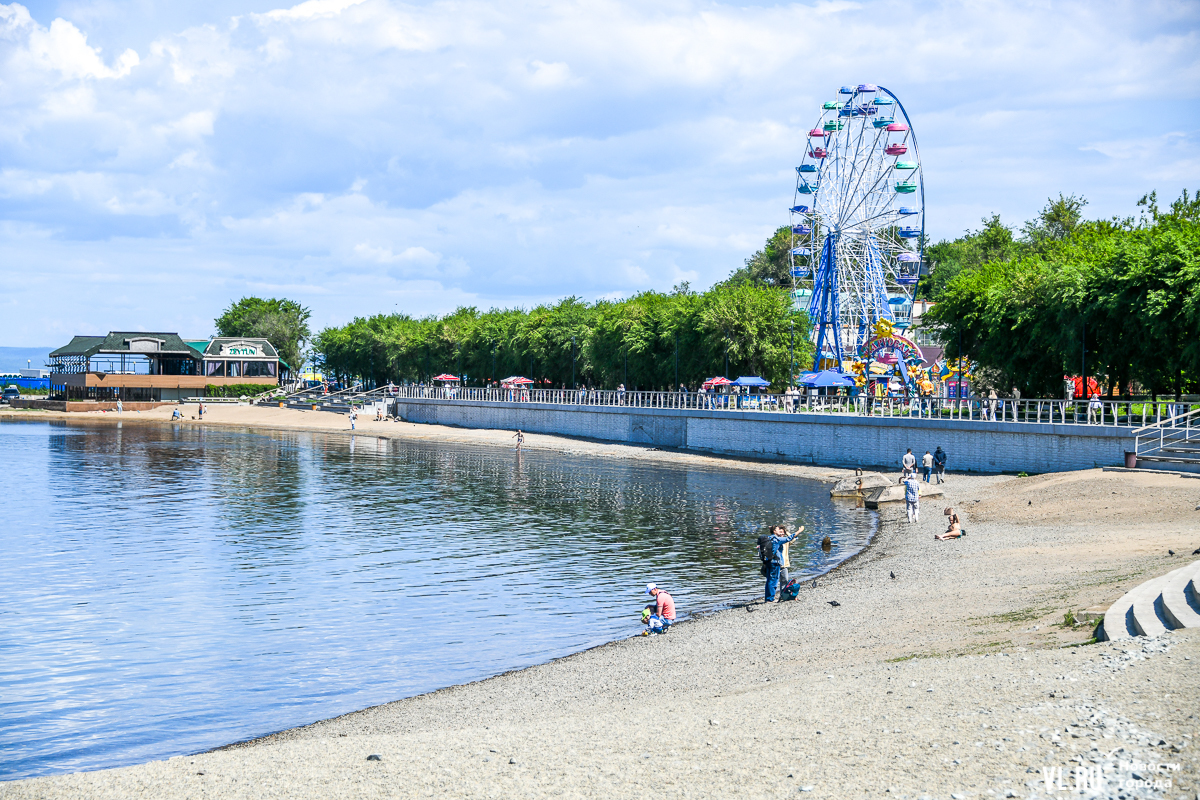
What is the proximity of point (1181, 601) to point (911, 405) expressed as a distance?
139 feet

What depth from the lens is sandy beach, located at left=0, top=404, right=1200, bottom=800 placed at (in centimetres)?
963

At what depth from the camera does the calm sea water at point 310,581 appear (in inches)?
656

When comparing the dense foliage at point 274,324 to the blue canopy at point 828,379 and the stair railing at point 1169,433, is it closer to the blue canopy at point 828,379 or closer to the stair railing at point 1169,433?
the blue canopy at point 828,379

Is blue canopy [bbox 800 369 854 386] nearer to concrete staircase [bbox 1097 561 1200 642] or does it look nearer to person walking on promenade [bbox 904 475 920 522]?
person walking on promenade [bbox 904 475 920 522]

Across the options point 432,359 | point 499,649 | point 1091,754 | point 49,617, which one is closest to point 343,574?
point 49,617

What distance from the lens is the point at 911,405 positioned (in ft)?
181

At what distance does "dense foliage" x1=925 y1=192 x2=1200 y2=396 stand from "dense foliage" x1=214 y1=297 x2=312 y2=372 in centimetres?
13253

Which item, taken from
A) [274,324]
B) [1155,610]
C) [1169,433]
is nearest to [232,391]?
[274,324]

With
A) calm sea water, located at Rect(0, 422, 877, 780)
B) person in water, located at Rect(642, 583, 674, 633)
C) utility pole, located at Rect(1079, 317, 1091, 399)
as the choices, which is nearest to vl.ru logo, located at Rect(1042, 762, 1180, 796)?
calm sea water, located at Rect(0, 422, 877, 780)

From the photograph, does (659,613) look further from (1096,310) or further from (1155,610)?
(1096,310)

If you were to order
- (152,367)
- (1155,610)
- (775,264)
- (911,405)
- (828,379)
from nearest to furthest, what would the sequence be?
1. (1155,610)
2. (911,405)
3. (828,379)
4. (152,367)
5. (775,264)

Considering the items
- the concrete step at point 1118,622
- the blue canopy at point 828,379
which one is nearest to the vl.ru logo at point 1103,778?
the concrete step at point 1118,622

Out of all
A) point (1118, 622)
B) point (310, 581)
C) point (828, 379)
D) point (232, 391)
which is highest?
point (828, 379)

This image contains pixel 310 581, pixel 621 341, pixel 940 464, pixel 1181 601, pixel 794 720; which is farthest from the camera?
pixel 621 341
